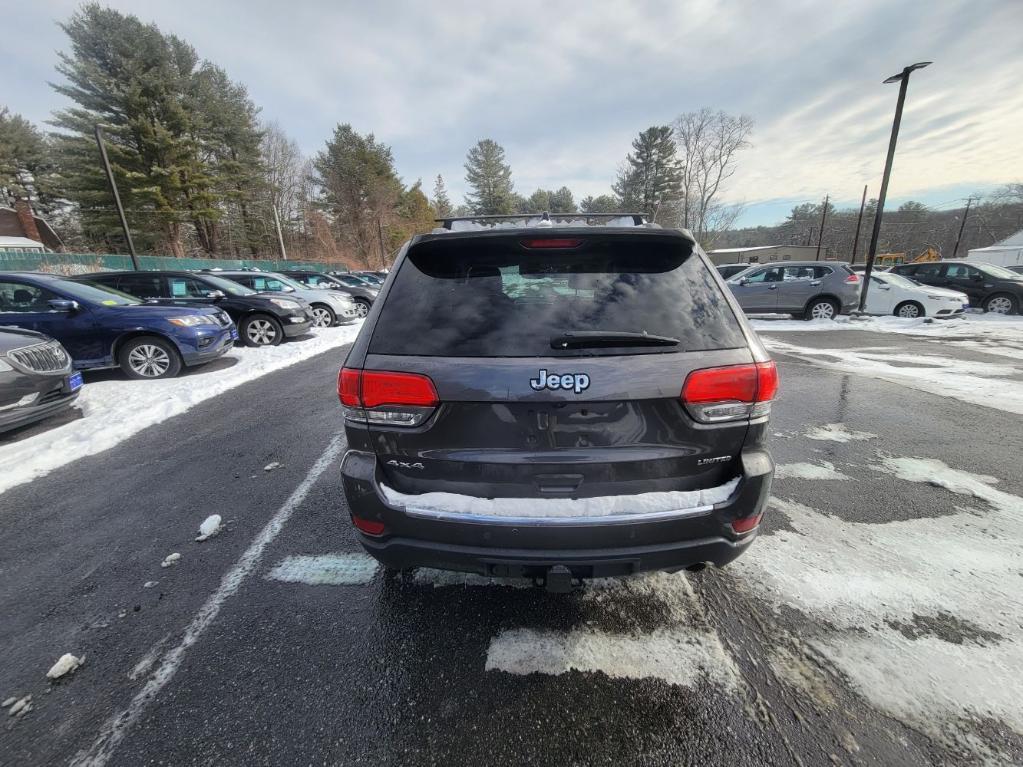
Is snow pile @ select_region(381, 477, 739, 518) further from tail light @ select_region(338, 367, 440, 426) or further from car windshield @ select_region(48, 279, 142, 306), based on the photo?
car windshield @ select_region(48, 279, 142, 306)

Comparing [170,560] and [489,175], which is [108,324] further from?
[489,175]

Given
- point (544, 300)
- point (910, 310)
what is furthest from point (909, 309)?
point (544, 300)

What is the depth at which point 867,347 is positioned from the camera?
9297mm

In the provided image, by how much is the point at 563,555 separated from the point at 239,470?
346 cm

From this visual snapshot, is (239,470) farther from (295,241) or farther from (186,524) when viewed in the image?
(295,241)

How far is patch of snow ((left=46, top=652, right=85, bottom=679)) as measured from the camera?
1.89 m

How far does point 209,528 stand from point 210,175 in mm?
39070

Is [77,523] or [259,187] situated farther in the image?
[259,187]

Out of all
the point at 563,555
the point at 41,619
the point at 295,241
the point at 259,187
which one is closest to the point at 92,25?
the point at 259,187

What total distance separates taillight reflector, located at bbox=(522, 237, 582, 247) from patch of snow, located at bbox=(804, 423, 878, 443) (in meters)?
3.88

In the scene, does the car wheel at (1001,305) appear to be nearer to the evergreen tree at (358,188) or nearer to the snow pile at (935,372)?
the snow pile at (935,372)

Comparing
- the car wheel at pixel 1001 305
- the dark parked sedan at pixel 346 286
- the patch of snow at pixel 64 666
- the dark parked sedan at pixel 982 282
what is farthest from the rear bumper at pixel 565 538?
the car wheel at pixel 1001 305

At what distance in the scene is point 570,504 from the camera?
5.61 ft

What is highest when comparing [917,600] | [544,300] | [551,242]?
[551,242]
